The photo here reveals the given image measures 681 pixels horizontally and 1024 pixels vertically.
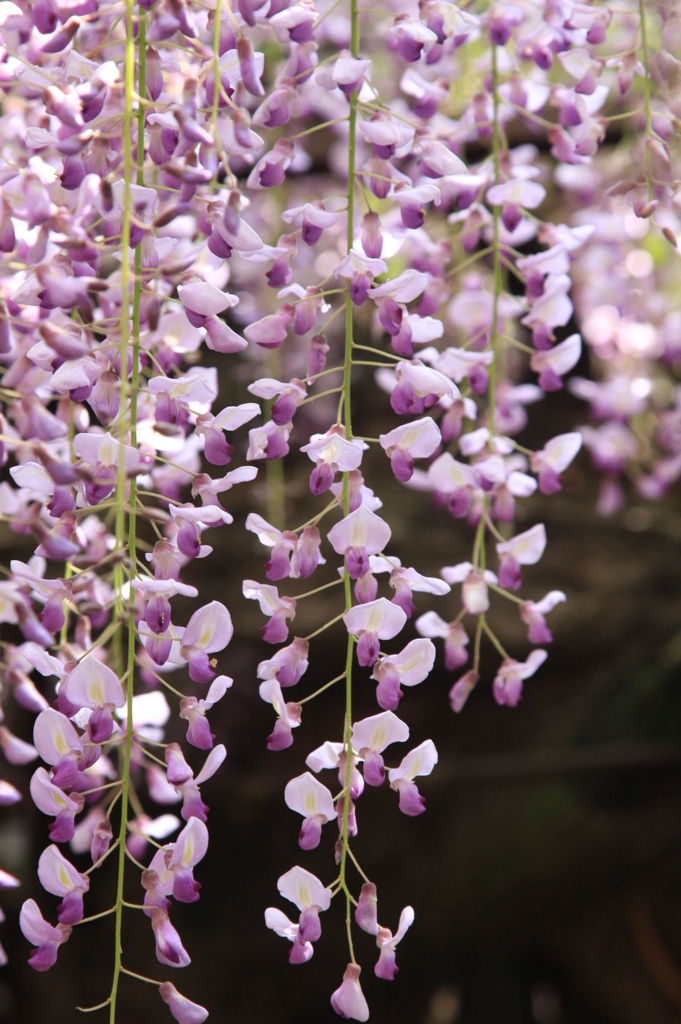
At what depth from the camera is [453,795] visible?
1.80 meters

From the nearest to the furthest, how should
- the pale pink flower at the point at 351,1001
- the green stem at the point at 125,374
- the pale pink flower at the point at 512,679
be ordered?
1. the green stem at the point at 125,374
2. the pale pink flower at the point at 351,1001
3. the pale pink flower at the point at 512,679

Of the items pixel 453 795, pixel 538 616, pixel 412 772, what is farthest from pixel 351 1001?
pixel 453 795

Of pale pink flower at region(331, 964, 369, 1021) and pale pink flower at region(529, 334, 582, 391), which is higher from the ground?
pale pink flower at region(529, 334, 582, 391)

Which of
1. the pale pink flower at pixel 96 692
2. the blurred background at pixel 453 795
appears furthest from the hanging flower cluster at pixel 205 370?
the blurred background at pixel 453 795

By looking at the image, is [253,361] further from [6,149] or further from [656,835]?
[656,835]

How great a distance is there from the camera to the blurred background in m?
1.73

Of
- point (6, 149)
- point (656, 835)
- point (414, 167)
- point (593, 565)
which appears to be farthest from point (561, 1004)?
point (6, 149)

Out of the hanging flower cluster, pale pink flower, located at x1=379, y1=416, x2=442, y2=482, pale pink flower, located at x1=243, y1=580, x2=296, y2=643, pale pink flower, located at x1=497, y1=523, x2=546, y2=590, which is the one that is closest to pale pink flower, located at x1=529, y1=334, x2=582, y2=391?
the hanging flower cluster

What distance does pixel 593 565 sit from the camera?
1755mm

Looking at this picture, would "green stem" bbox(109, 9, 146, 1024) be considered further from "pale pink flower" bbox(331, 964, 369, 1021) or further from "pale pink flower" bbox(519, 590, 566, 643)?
"pale pink flower" bbox(519, 590, 566, 643)

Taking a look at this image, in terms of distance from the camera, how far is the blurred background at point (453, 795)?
1.73m

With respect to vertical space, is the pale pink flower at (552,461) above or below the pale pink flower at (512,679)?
above

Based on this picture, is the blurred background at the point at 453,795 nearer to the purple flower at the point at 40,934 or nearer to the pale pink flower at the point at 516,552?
the pale pink flower at the point at 516,552

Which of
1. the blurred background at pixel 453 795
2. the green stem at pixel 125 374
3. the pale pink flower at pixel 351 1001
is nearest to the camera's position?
the green stem at pixel 125 374
